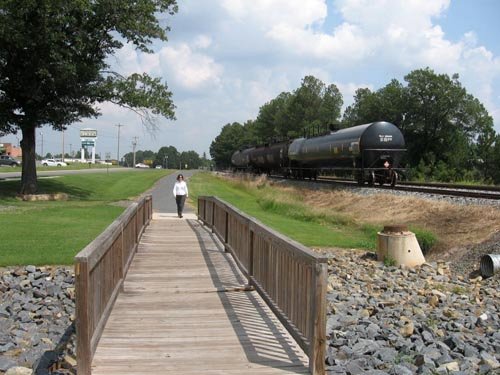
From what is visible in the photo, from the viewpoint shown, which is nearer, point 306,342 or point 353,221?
point 306,342

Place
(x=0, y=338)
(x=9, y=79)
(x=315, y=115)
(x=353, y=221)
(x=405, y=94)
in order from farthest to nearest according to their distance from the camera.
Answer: (x=315, y=115), (x=405, y=94), (x=9, y=79), (x=353, y=221), (x=0, y=338)

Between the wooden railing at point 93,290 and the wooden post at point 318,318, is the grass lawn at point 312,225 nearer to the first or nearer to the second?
the wooden railing at point 93,290

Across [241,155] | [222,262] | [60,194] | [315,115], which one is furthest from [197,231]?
[315,115]

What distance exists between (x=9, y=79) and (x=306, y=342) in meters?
24.5

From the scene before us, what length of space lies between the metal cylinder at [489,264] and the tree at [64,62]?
18110 millimetres

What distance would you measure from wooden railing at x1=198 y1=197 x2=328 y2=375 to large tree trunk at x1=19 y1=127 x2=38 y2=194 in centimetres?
2004

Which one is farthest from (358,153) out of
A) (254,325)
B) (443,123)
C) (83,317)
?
(443,123)

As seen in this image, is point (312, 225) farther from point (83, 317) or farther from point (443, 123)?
point (443, 123)

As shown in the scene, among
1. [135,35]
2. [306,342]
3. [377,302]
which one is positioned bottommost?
[377,302]

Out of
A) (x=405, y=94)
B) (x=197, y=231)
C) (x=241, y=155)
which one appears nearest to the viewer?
(x=197, y=231)

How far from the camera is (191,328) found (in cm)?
691

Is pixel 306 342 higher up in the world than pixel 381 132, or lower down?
lower down

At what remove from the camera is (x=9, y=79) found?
26359 mm

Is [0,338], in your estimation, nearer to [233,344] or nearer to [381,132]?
[233,344]
